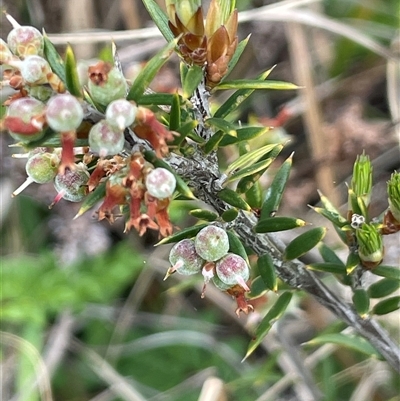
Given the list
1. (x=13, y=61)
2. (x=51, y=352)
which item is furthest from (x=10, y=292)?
(x=13, y=61)

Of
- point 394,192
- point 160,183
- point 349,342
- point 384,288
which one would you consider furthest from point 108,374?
point 160,183

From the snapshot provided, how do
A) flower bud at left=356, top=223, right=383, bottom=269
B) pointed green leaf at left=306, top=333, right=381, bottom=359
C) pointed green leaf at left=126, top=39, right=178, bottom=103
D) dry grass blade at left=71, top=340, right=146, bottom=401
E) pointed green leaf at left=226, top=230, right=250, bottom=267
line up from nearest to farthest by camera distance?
pointed green leaf at left=126, top=39, right=178, bottom=103 → pointed green leaf at left=226, top=230, right=250, bottom=267 → flower bud at left=356, top=223, right=383, bottom=269 → pointed green leaf at left=306, top=333, right=381, bottom=359 → dry grass blade at left=71, top=340, right=146, bottom=401

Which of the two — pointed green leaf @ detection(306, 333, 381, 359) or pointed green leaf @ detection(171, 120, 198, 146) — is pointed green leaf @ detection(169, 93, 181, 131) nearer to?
pointed green leaf @ detection(171, 120, 198, 146)

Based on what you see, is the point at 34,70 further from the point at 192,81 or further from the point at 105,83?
the point at 192,81

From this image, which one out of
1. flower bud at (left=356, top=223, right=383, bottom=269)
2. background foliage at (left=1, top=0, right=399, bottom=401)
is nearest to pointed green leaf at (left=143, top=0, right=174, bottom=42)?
flower bud at (left=356, top=223, right=383, bottom=269)

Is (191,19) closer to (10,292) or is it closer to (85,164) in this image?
(85,164)

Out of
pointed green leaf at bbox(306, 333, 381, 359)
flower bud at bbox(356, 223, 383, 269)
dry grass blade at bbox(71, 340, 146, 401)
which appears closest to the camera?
flower bud at bbox(356, 223, 383, 269)
